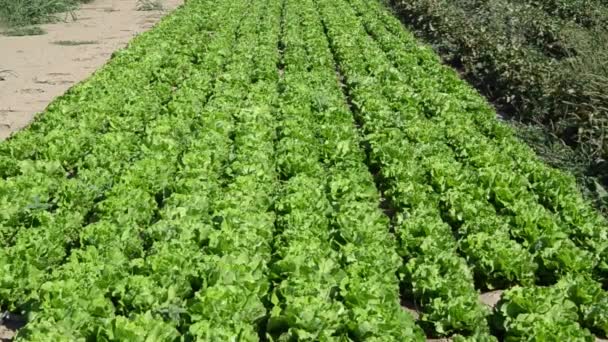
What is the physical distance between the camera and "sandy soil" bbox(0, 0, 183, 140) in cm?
1371

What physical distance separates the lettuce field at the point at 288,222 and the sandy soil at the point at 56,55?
1678 millimetres

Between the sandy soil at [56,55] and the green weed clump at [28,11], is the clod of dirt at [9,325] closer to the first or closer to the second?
the sandy soil at [56,55]

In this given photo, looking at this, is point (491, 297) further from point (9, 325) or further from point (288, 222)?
point (9, 325)

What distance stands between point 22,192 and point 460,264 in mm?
4940

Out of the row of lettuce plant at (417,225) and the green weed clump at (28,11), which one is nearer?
the row of lettuce plant at (417,225)

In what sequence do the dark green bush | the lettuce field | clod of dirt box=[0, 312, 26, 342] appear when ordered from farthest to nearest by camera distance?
the dark green bush → clod of dirt box=[0, 312, 26, 342] → the lettuce field

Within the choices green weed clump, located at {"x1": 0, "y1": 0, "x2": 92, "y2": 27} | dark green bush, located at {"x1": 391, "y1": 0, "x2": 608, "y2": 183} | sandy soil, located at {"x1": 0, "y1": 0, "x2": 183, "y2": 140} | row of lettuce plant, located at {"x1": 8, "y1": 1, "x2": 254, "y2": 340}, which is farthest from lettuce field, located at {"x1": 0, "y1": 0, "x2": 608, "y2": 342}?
green weed clump, located at {"x1": 0, "y1": 0, "x2": 92, "y2": 27}

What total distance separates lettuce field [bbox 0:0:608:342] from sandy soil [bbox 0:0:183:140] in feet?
5.51

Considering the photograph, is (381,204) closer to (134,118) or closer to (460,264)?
(460,264)

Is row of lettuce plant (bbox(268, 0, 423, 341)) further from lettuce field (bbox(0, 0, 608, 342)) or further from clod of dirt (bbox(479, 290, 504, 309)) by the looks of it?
clod of dirt (bbox(479, 290, 504, 309))

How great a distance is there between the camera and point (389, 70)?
14.4 m

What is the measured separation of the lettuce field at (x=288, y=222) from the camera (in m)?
5.57

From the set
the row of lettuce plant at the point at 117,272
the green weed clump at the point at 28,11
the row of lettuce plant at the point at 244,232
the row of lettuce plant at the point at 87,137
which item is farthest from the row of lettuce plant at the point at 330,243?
the green weed clump at the point at 28,11

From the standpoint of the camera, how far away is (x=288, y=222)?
7.13 m
